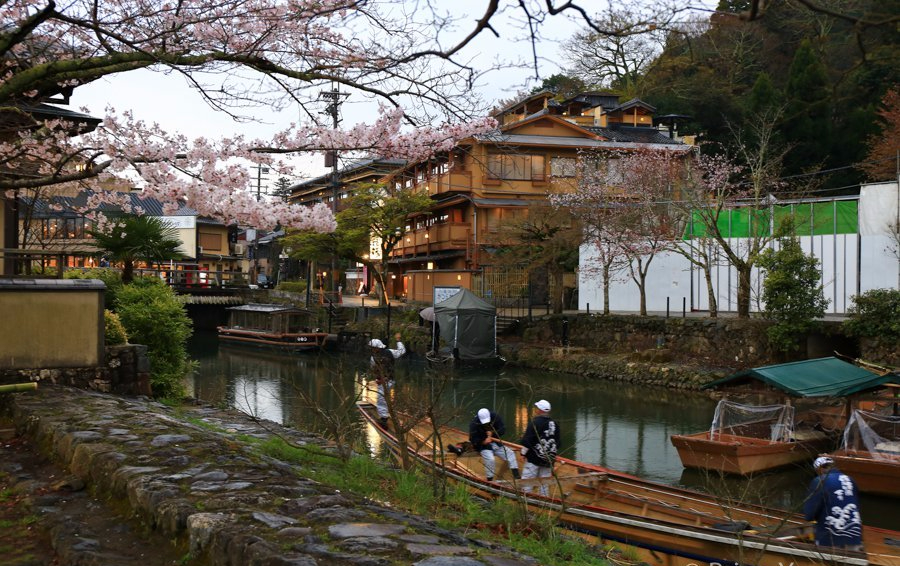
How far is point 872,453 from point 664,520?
6.42 meters

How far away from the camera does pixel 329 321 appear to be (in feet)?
129

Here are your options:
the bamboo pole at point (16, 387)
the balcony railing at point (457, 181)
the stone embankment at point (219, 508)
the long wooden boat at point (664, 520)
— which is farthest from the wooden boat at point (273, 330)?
the stone embankment at point (219, 508)

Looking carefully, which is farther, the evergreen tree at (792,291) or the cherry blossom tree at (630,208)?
the cherry blossom tree at (630,208)

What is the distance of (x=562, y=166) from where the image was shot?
36.2 metres

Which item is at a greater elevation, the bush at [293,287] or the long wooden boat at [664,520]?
the bush at [293,287]

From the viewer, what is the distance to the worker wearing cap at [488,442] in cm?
986

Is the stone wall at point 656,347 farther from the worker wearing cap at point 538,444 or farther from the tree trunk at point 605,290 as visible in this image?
the worker wearing cap at point 538,444

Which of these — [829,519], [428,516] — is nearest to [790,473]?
[829,519]

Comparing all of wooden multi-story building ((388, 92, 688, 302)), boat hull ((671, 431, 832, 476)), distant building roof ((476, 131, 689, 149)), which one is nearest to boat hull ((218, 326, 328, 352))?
wooden multi-story building ((388, 92, 688, 302))

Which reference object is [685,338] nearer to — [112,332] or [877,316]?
[877,316]

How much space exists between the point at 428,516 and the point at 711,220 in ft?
67.7

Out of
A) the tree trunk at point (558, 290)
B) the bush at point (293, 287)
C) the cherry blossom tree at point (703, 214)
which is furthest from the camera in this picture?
the bush at point (293, 287)

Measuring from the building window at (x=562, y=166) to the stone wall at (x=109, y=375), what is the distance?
90.7 feet

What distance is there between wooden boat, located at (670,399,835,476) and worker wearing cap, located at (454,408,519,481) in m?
4.68
